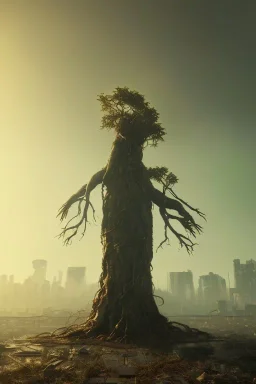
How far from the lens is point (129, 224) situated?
14.3 metres

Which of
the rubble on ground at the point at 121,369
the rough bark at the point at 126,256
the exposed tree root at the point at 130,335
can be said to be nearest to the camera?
the rubble on ground at the point at 121,369

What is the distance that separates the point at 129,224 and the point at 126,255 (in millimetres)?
1602

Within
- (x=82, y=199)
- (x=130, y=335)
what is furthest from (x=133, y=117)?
(x=130, y=335)

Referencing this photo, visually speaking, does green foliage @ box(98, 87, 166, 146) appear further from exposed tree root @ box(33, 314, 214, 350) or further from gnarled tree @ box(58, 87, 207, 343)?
exposed tree root @ box(33, 314, 214, 350)

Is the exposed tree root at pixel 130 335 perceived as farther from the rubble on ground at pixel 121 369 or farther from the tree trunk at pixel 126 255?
the rubble on ground at pixel 121 369

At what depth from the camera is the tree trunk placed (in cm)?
1286

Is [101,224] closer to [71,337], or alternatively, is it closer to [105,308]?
[105,308]

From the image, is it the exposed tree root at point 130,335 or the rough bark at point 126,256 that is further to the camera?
the rough bark at point 126,256

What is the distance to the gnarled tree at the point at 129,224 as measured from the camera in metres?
12.9

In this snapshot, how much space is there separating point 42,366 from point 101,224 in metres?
9.34

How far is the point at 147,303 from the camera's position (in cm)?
1361

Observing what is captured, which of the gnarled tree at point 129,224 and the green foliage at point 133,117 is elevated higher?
the green foliage at point 133,117

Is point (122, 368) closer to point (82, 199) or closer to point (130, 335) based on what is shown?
point (130, 335)

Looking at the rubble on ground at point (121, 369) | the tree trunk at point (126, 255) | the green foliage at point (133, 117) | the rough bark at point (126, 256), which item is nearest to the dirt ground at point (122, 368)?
the rubble on ground at point (121, 369)
